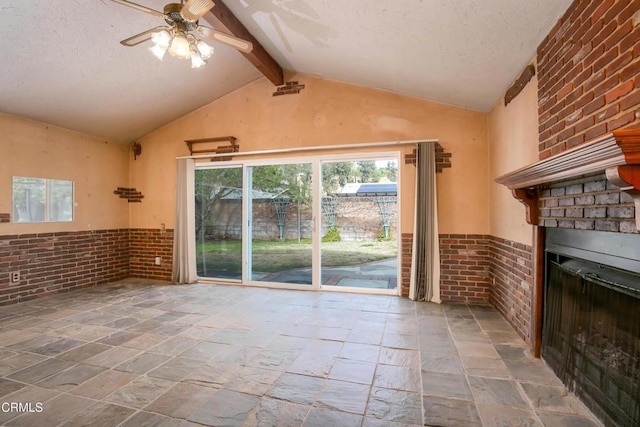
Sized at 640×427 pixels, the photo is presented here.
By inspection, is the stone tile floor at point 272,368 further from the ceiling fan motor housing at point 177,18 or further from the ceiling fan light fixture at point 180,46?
the ceiling fan motor housing at point 177,18

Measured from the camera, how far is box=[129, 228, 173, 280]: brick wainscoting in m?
5.07

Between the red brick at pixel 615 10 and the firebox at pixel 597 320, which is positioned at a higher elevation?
the red brick at pixel 615 10

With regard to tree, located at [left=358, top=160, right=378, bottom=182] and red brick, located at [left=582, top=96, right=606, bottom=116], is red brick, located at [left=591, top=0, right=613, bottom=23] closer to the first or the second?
red brick, located at [left=582, top=96, right=606, bottom=116]

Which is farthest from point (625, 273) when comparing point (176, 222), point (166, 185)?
point (166, 185)

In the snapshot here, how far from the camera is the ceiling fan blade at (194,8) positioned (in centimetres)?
189

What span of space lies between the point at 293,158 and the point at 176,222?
217 centimetres

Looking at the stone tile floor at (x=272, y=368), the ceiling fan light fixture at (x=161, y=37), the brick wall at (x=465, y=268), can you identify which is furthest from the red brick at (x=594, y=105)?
the ceiling fan light fixture at (x=161, y=37)

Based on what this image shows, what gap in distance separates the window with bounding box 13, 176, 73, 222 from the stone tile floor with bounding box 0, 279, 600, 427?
3.87 feet

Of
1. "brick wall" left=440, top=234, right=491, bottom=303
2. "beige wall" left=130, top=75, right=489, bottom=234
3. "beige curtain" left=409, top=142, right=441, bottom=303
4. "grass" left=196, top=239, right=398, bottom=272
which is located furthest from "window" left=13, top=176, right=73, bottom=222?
"brick wall" left=440, top=234, right=491, bottom=303

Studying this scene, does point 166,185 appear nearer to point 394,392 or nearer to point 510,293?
point 394,392

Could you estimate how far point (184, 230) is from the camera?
481 centimetres

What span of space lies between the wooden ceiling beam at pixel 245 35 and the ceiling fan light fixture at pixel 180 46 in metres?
0.81

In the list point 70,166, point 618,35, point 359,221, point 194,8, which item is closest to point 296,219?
point 359,221

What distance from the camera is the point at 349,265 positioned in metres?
5.77
